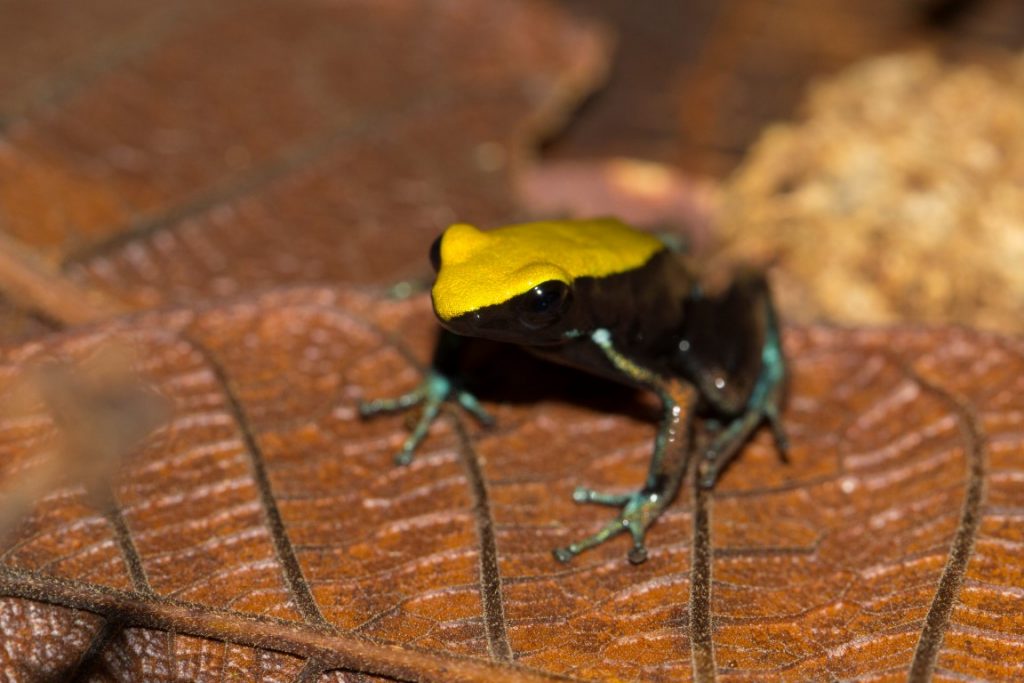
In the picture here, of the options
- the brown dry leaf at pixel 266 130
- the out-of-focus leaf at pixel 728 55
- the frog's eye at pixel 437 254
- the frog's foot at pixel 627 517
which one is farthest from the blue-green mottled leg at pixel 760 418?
the out-of-focus leaf at pixel 728 55

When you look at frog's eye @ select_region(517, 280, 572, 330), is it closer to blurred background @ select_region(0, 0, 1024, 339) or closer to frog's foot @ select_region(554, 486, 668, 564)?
frog's foot @ select_region(554, 486, 668, 564)

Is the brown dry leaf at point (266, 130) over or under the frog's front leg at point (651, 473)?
over

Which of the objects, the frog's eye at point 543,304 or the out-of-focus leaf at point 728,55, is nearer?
the frog's eye at point 543,304

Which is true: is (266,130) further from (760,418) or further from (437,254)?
(760,418)

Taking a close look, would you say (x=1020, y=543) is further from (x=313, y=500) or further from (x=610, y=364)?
(x=313, y=500)

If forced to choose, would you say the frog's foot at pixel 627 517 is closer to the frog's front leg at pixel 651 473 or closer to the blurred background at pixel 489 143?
the frog's front leg at pixel 651 473

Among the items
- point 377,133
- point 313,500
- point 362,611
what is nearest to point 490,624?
point 362,611

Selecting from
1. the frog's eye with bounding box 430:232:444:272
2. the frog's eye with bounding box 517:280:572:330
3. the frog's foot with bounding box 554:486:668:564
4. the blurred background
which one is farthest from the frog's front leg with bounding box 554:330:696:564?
the blurred background
